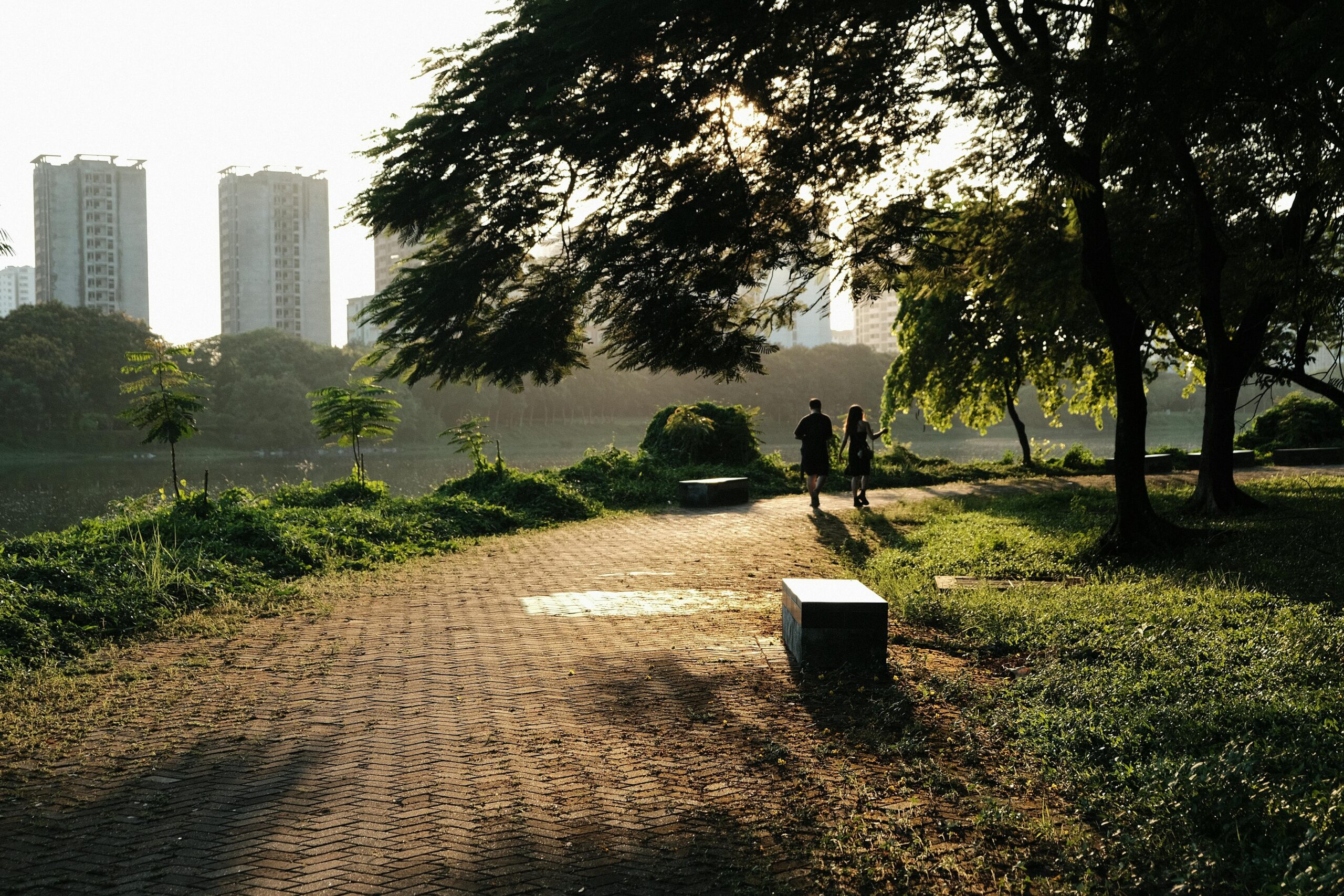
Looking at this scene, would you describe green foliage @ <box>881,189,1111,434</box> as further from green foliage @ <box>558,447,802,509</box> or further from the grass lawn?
green foliage @ <box>558,447,802,509</box>

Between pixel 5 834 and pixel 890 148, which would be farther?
pixel 890 148

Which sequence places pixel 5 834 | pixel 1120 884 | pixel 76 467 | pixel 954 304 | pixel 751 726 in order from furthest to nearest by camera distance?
pixel 76 467 → pixel 954 304 → pixel 751 726 → pixel 5 834 → pixel 1120 884

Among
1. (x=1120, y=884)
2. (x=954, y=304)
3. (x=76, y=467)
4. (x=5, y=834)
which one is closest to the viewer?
(x=1120, y=884)

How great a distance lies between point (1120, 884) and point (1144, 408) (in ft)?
29.0

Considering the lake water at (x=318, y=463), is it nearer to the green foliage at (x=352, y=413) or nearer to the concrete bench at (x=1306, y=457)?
the green foliage at (x=352, y=413)

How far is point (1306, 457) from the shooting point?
24406 millimetres

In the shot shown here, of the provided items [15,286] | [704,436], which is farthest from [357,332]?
[15,286]

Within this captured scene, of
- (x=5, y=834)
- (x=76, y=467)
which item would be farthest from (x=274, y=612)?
(x=76, y=467)

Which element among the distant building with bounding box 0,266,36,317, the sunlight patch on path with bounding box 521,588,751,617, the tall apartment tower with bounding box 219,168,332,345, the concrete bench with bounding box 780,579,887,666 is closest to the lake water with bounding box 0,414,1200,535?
the sunlight patch on path with bounding box 521,588,751,617

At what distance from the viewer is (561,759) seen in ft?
15.8

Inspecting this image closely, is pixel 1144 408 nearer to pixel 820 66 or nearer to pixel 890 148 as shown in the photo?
pixel 890 148

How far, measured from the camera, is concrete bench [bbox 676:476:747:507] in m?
18.0

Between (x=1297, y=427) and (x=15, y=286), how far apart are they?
212109 millimetres

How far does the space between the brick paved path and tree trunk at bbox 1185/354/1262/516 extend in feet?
27.1
